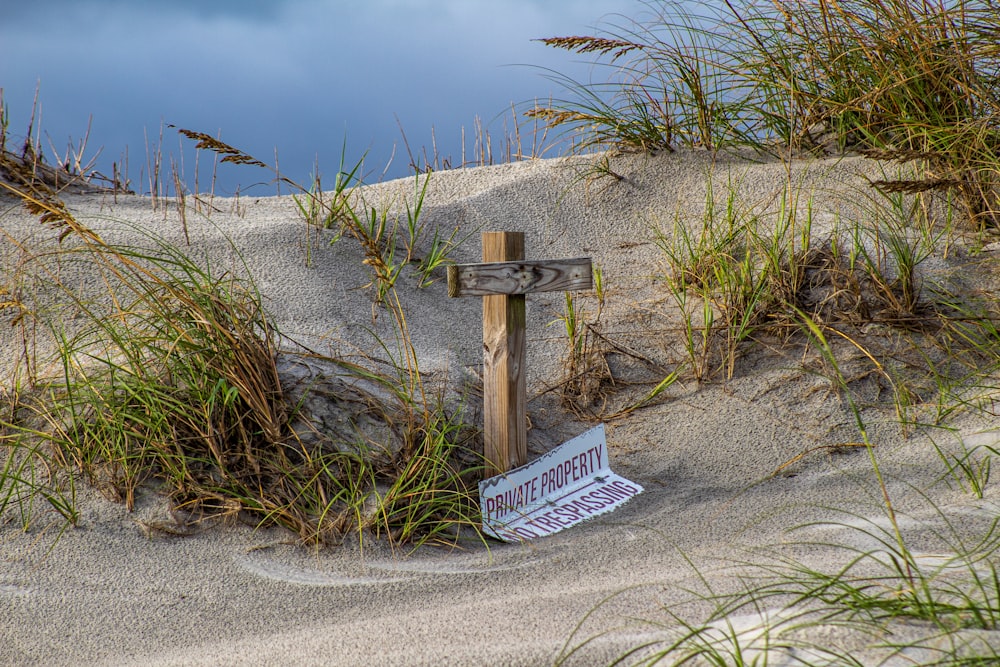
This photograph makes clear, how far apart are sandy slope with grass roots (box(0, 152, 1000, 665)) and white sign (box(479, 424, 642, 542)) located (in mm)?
80

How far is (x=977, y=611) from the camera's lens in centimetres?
178

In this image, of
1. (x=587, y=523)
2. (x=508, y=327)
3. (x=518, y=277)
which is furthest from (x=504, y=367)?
(x=587, y=523)

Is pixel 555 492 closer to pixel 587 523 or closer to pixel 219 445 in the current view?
pixel 587 523

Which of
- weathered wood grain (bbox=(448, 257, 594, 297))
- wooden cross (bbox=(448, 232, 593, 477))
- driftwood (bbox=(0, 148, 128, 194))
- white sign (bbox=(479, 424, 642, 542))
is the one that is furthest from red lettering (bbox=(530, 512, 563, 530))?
driftwood (bbox=(0, 148, 128, 194))

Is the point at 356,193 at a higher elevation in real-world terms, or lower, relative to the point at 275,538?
higher

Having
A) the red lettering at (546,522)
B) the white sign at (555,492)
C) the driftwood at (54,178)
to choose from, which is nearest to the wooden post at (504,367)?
the white sign at (555,492)

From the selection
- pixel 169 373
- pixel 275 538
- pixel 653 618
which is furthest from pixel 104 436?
pixel 653 618

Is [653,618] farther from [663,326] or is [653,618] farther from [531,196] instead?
[531,196]

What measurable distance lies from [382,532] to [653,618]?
4.32 ft

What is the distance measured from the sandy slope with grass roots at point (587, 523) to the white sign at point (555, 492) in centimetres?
8

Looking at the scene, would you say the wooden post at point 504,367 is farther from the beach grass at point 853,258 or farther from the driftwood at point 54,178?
the driftwood at point 54,178

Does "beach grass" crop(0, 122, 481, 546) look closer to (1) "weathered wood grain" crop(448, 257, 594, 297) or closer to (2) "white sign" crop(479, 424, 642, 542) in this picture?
(2) "white sign" crop(479, 424, 642, 542)

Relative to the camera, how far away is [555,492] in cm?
355

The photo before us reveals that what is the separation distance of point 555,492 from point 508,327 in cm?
74
